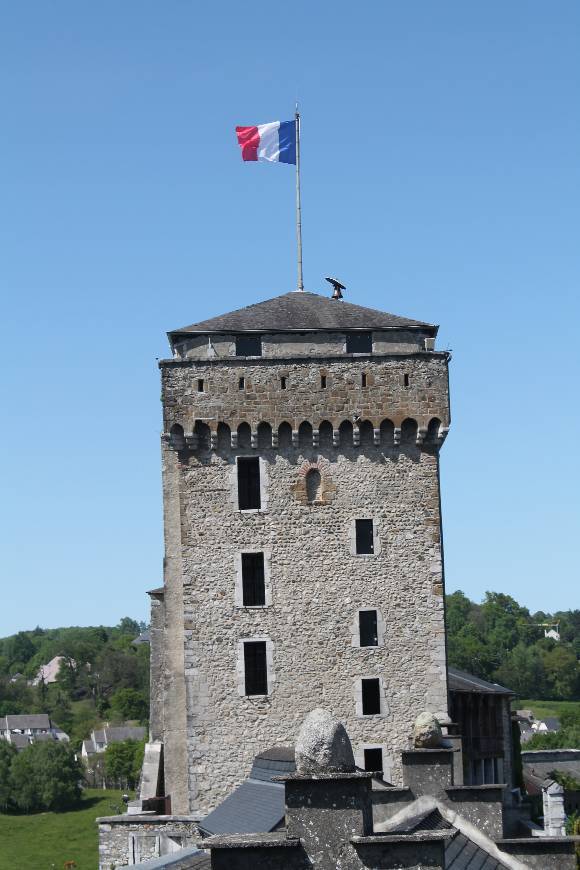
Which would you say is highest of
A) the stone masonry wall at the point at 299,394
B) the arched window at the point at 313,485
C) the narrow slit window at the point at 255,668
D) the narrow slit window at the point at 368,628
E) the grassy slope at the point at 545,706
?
the stone masonry wall at the point at 299,394

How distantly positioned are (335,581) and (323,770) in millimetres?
22749

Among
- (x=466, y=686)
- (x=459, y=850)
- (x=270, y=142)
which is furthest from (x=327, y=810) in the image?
(x=270, y=142)

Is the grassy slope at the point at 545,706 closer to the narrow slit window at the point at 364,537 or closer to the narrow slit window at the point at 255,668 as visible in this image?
the narrow slit window at the point at 364,537

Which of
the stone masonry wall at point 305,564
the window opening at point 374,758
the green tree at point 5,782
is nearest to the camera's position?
the window opening at point 374,758

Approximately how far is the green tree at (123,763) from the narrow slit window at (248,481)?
84713 mm

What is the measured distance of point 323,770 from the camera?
11.0 metres

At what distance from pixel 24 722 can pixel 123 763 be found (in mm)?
37943

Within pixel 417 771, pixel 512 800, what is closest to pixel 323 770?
pixel 417 771

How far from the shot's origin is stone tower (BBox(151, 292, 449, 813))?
33000mm

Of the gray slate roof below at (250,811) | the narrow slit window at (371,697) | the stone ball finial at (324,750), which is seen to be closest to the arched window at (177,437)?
the narrow slit window at (371,697)

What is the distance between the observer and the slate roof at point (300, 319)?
115 ft

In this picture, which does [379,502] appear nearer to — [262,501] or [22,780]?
[262,501]

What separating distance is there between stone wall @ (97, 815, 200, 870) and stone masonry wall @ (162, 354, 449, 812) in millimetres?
802

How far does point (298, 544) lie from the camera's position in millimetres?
33844
